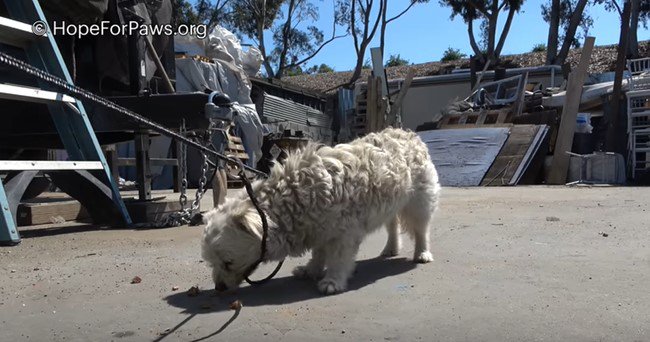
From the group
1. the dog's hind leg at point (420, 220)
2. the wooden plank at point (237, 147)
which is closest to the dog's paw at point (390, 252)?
the dog's hind leg at point (420, 220)

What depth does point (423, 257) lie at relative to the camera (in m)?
4.71

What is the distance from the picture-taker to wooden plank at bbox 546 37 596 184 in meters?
14.0

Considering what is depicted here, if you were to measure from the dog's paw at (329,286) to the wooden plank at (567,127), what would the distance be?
11.4m

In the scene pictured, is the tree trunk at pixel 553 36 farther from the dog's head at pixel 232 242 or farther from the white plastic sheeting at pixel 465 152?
the dog's head at pixel 232 242

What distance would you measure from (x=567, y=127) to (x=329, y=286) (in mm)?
12509

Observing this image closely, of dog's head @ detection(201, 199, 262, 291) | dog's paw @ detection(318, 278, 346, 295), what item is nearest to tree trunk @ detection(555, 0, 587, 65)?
dog's paw @ detection(318, 278, 346, 295)

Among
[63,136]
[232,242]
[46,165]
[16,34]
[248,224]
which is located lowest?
[232,242]

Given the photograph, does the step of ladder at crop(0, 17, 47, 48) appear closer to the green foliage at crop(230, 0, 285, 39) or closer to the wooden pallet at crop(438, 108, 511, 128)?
the wooden pallet at crop(438, 108, 511, 128)

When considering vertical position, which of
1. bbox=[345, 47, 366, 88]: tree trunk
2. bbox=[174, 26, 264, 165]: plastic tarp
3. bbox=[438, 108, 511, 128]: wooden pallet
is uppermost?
bbox=[345, 47, 366, 88]: tree trunk

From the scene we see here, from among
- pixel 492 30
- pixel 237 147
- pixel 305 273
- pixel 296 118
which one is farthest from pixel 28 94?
pixel 492 30

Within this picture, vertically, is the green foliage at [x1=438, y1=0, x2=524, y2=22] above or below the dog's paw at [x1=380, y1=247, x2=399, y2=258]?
above

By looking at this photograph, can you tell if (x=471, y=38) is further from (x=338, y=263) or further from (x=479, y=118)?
(x=338, y=263)

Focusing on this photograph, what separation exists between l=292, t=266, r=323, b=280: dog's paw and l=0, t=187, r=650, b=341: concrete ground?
0.09 meters

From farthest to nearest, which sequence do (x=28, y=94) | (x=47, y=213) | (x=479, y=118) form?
(x=479, y=118), (x=47, y=213), (x=28, y=94)
